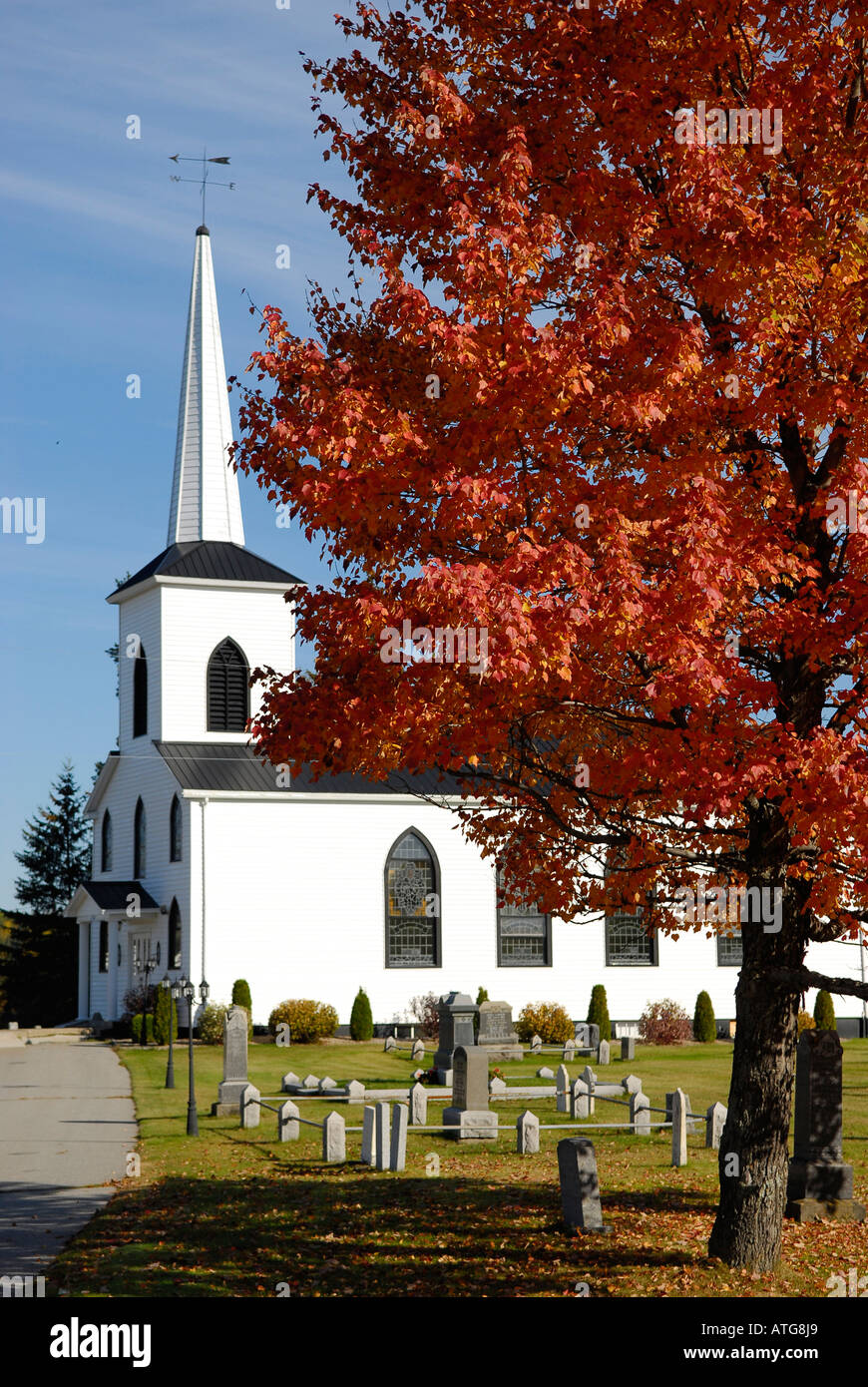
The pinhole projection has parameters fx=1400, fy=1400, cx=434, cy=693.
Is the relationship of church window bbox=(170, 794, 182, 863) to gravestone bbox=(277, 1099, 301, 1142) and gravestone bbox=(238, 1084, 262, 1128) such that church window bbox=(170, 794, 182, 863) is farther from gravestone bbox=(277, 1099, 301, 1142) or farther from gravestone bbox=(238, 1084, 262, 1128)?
gravestone bbox=(277, 1099, 301, 1142)

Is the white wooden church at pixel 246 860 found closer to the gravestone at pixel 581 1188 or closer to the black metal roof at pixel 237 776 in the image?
the black metal roof at pixel 237 776

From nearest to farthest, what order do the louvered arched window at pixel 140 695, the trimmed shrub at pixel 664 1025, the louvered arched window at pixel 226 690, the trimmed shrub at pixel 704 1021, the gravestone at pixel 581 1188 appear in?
the gravestone at pixel 581 1188
the trimmed shrub at pixel 664 1025
the trimmed shrub at pixel 704 1021
the louvered arched window at pixel 226 690
the louvered arched window at pixel 140 695

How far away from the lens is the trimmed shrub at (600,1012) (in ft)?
128

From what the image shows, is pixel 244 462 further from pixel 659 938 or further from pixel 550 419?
pixel 659 938

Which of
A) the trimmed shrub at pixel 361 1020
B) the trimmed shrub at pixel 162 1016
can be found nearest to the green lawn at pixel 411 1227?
the trimmed shrub at pixel 162 1016

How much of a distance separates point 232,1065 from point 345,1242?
1067 cm

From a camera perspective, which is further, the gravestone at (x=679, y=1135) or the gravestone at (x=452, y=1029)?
the gravestone at (x=452, y=1029)

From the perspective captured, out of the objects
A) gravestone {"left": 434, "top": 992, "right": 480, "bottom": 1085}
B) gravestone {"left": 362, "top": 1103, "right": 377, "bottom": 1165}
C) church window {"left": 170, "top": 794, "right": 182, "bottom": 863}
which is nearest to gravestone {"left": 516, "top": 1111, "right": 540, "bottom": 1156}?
gravestone {"left": 362, "top": 1103, "right": 377, "bottom": 1165}

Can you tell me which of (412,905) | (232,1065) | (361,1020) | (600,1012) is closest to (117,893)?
(412,905)

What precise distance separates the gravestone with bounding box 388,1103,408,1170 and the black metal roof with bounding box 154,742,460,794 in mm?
21360

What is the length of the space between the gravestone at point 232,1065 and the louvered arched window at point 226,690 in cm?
2032

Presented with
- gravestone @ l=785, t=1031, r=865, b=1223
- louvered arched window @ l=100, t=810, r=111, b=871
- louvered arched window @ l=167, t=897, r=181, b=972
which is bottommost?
gravestone @ l=785, t=1031, r=865, b=1223

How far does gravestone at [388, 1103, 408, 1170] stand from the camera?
17.3 metres

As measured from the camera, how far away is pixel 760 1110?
11.4 metres
